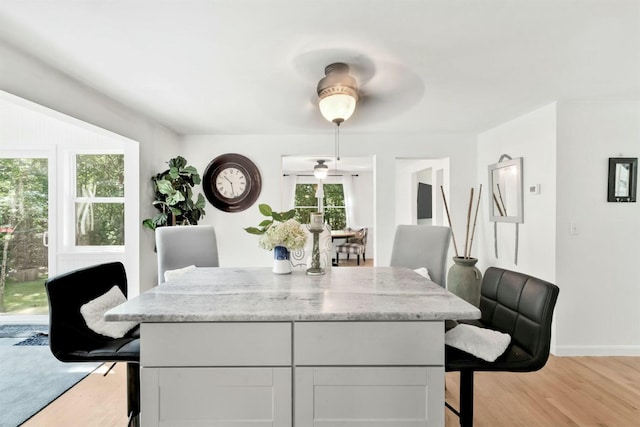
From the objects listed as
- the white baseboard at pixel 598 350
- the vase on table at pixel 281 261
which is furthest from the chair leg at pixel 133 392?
the white baseboard at pixel 598 350

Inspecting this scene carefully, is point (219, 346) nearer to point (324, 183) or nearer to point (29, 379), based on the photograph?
point (29, 379)

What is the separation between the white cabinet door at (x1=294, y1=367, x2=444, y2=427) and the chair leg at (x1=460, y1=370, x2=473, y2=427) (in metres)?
0.38

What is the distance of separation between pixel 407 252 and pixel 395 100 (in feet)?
4.32

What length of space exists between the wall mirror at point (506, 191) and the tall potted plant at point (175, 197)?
3402 millimetres

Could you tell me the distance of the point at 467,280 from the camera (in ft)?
11.8

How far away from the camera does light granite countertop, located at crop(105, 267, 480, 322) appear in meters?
1.21

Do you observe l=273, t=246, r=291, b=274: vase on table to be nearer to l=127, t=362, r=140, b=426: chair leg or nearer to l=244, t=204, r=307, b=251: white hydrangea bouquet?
l=244, t=204, r=307, b=251: white hydrangea bouquet

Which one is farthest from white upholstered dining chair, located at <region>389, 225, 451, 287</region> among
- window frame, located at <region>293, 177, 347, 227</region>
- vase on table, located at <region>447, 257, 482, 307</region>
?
window frame, located at <region>293, 177, 347, 227</region>

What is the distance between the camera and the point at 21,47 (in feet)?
5.98

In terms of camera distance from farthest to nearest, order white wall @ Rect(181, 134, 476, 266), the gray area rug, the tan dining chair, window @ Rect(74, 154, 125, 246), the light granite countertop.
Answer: the tan dining chair → white wall @ Rect(181, 134, 476, 266) → window @ Rect(74, 154, 125, 246) → the gray area rug → the light granite countertop

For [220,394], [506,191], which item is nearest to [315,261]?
[220,394]

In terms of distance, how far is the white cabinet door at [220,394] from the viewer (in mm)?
1234

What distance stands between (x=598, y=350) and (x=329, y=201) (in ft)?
20.0

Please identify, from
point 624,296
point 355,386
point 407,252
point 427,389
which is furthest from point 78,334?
point 624,296
